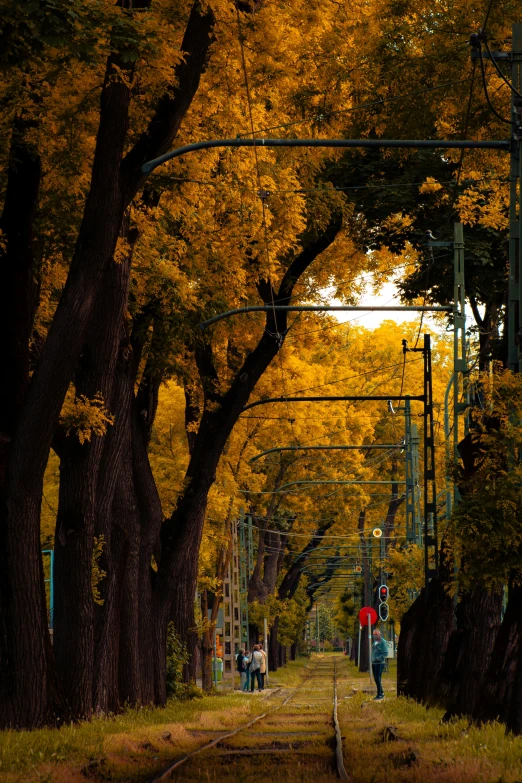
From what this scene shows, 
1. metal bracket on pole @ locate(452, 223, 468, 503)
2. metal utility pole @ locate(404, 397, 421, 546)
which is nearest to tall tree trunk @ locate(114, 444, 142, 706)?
metal bracket on pole @ locate(452, 223, 468, 503)

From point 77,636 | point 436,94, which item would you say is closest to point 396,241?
point 436,94

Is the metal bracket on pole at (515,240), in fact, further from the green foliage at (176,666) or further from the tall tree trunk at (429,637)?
the green foliage at (176,666)

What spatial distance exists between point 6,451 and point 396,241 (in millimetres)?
10063

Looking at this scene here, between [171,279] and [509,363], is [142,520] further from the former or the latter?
[509,363]

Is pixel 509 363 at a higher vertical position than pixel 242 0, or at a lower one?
lower

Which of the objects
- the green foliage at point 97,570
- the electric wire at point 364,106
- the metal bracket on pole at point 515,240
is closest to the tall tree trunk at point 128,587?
the green foliage at point 97,570

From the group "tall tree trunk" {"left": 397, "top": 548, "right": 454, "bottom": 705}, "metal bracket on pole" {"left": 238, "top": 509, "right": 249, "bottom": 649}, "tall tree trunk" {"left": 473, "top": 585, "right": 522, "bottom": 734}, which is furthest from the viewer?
"metal bracket on pole" {"left": 238, "top": 509, "right": 249, "bottom": 649}

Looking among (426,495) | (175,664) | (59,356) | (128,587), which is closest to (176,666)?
(175,664)

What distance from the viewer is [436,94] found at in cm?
1833


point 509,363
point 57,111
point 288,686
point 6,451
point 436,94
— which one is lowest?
point 288,686

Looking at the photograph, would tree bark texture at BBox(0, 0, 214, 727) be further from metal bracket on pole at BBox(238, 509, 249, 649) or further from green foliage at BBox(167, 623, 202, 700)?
metal bracket on pole at BBox(238, 509, 249, 649)

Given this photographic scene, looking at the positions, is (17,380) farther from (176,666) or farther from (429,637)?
(176,666)

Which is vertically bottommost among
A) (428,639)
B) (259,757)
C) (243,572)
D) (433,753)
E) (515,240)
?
(259,757)

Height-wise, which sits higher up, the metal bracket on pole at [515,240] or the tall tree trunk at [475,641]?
the metal bracket on pole at [515,240]
